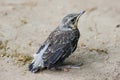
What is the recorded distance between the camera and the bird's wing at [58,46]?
6.16m

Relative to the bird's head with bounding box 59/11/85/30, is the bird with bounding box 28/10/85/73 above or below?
below

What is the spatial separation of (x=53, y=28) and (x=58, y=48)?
153 centimetres

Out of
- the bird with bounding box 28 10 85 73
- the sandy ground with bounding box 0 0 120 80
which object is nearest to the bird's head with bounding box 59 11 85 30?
the bird with bounding box 28 10 85 73

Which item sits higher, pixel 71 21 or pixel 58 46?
pixel 71 21

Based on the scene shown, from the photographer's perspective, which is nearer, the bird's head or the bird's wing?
the bird's wing

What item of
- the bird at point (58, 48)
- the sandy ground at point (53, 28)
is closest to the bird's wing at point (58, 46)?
the bird at point (58, 48)

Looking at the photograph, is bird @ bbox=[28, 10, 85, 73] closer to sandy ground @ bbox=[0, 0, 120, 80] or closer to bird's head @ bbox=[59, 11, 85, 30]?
bird's head @ bbox=[59, 11, 85, 30]

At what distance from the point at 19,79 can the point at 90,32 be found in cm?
180

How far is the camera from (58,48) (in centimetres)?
619

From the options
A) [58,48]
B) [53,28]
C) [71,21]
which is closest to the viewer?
[58,48]

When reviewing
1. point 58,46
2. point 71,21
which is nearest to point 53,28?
point 71,21

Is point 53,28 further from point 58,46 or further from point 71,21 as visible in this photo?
point 58,46

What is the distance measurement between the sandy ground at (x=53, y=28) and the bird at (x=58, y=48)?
142 millimetres

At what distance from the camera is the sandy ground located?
628 cm
